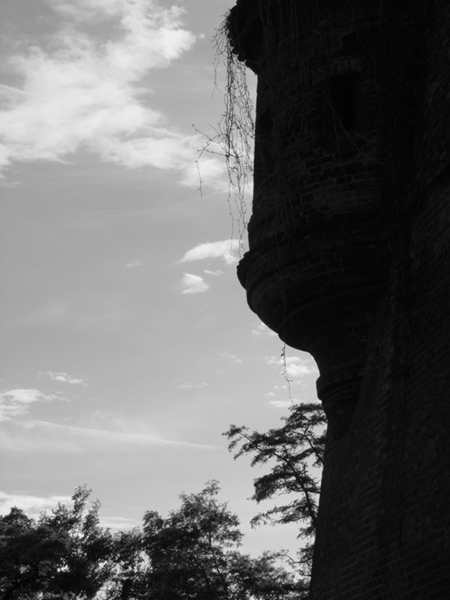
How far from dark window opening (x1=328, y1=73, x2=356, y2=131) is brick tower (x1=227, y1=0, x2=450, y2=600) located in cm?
1

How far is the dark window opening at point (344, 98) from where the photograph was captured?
9344 mm

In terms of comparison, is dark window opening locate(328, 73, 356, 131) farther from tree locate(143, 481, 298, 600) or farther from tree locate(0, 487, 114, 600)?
tree locate(0, 487, 114, 600)

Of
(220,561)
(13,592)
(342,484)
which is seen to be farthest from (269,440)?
(342,484)

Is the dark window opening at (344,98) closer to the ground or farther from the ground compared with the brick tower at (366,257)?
farther from the ground

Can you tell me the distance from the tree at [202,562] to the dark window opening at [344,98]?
44.8 feet

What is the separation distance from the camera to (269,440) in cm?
2066

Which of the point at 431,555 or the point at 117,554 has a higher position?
the point at 117,554

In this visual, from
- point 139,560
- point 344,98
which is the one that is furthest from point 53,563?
point 344,98

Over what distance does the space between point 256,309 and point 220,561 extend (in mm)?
14519

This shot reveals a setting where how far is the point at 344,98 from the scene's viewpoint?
9.48 meters

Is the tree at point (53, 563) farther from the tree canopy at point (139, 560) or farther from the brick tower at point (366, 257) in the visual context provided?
the brick tower at point (366, 257)

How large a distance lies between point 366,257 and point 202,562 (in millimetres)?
15736

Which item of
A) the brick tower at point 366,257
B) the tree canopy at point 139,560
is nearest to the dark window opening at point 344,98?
the brick tower at point 366,257

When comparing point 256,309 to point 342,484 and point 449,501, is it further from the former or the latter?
point 449,501
